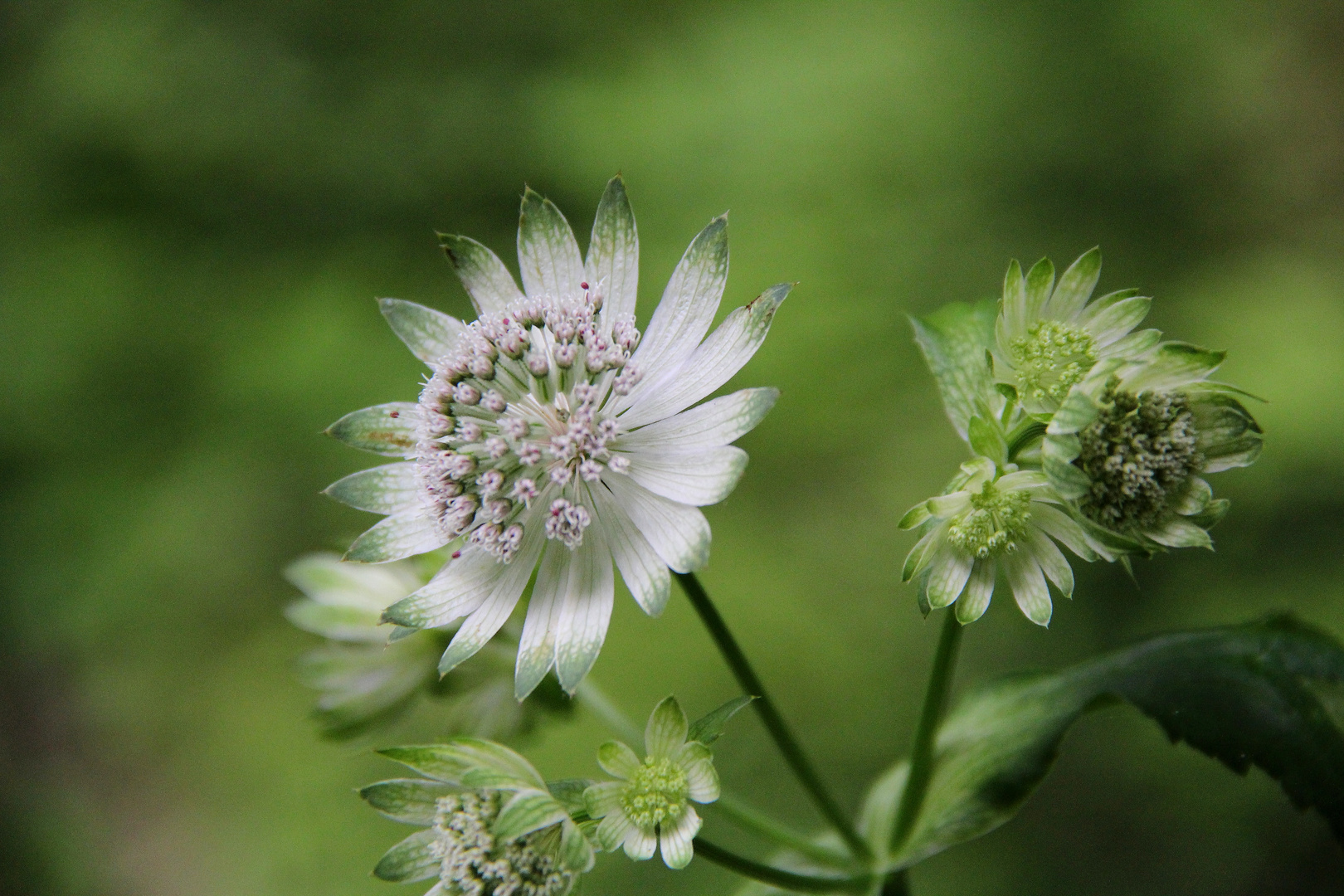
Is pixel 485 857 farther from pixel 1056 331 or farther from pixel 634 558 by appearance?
pixel 1056 331

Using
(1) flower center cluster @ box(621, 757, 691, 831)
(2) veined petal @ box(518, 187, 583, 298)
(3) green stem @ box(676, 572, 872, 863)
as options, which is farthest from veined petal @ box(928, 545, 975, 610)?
(2) veined petal @ box(518, 187, 583, 298)

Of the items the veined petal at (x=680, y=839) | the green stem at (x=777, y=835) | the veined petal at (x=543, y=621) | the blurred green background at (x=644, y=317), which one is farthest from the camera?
the blurred green background at (x=644, y=317)

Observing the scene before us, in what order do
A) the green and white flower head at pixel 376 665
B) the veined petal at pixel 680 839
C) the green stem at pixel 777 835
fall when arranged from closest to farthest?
the veined petal at pixel 680 839
the green stem at pixel 777 835
the green and white flower head at pixel 376 665

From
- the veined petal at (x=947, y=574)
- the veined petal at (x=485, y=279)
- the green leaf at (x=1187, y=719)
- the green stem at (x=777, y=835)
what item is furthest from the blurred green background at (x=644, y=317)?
the veined petal at (x=947, y=574)

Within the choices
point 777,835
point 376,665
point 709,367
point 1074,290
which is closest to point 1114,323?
point 1074,290

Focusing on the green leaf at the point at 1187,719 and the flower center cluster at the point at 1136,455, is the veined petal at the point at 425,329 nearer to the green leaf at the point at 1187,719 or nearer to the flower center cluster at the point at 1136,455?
the flower center cluster at the point at 1136,455

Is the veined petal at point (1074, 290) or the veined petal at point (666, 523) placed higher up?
the veined petal at point (666, 523)

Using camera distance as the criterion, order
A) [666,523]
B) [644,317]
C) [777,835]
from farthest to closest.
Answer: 1. [644,317]
2. [777,835]
3. [666,523]
